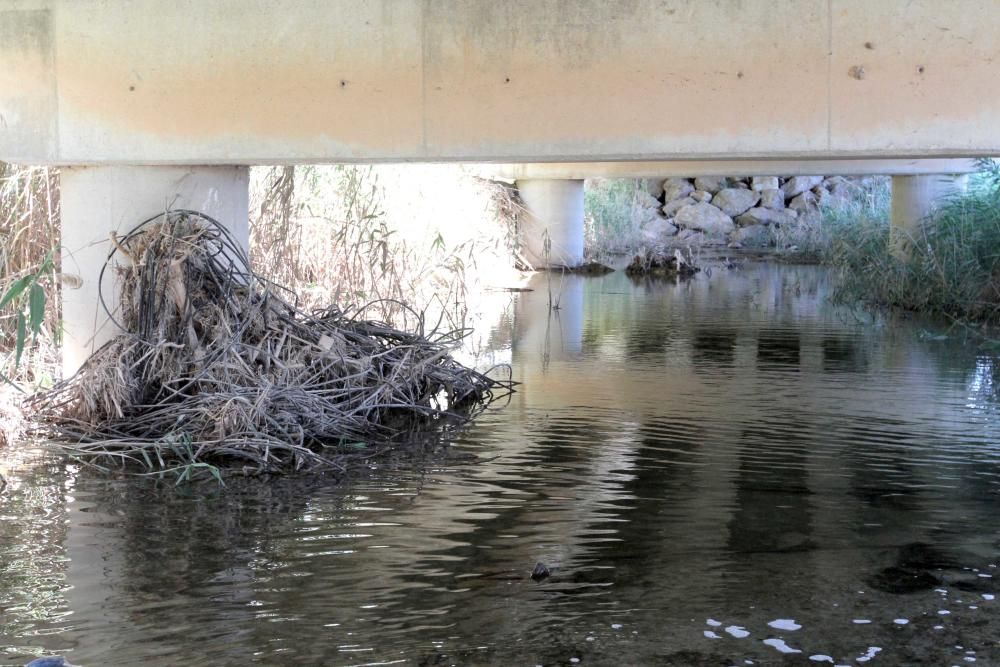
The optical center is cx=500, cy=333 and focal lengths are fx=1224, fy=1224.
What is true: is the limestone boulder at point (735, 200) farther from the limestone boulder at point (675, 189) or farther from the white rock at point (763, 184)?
the limestone boulder at point (675, 189)

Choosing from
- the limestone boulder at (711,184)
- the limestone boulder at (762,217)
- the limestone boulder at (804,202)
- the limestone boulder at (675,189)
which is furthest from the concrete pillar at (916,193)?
the limestone boulder at (675,189)

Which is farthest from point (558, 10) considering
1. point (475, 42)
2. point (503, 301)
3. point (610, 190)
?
point (610, 190)

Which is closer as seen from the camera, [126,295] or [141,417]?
[141,417]

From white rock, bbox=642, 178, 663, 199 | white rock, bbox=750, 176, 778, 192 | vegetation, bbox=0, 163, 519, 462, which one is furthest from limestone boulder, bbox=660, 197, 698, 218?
vegetation, bbox=0, 163, 519, 462

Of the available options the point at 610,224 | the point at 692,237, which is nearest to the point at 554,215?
the point at 610,224

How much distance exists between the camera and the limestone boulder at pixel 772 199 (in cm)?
3469

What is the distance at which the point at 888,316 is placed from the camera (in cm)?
1541

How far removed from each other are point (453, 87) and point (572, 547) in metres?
3.38

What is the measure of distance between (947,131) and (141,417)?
5.26 m

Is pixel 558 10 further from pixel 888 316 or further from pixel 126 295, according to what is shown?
pixel 888 316

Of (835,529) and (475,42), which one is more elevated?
(475,42)

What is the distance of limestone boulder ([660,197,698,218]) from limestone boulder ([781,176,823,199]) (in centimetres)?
290

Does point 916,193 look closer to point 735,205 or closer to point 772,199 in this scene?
point 735,205

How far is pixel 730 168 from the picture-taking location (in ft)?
73.6
